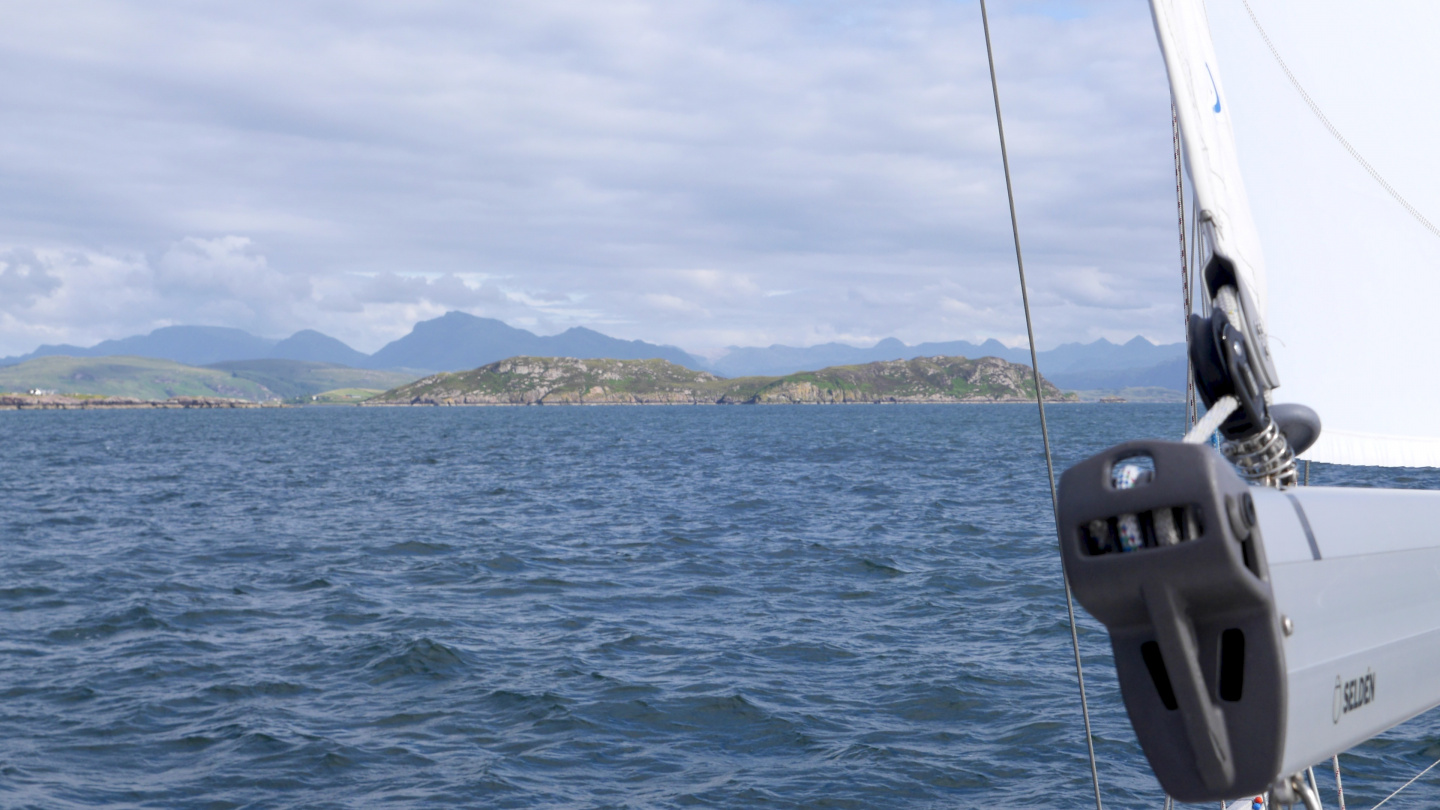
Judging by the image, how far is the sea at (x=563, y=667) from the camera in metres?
13.3

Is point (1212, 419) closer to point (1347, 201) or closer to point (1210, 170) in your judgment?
point (1210, 170)

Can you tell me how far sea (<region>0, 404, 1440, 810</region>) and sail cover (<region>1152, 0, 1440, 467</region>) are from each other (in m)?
8.48

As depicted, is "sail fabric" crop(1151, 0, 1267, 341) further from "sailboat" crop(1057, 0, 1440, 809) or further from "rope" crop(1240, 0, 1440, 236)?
"rope" crop(1240, 0, 1440, 236)

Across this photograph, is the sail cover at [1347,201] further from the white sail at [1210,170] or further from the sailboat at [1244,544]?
the white sail at [1210,170]

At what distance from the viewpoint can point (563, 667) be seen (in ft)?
59.9

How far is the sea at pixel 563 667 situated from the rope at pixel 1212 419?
1063cm

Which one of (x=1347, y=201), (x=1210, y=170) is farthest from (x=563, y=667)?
(x=1210, y=170)

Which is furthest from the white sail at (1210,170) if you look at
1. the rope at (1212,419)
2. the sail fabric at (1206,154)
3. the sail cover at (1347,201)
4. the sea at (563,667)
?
the sea at (563,667)

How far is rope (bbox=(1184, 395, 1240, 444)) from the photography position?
278 centimetres

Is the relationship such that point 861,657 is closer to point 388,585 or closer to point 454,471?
point 388,585

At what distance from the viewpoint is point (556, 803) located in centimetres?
1262

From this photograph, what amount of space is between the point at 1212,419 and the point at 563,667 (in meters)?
16.4

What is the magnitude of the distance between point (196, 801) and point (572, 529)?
2547 centimetres

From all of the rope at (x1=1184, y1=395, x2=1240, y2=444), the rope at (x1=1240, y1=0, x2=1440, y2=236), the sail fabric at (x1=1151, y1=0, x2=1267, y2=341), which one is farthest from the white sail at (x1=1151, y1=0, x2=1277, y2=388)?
the rope at (x1=1240, y1=0, x2=1440, y2=236)
